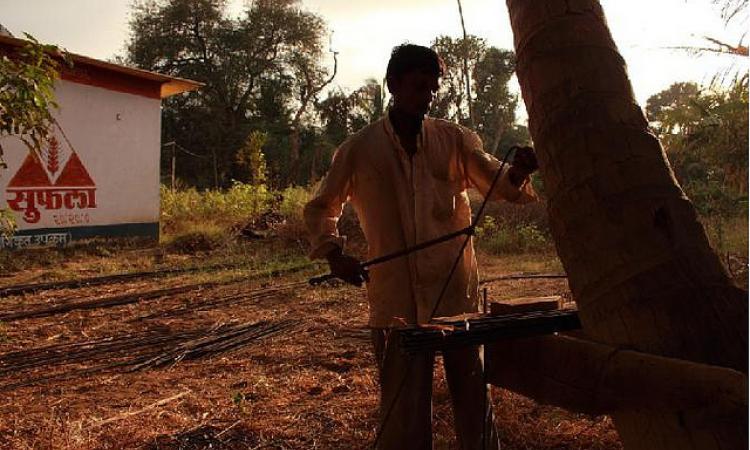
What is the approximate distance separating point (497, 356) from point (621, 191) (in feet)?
2.03

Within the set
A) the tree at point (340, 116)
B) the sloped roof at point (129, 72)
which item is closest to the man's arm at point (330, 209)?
the sloped roof at point (129, 72)

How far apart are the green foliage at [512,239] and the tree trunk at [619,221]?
1076 cm

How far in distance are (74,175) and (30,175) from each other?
83 centimetres

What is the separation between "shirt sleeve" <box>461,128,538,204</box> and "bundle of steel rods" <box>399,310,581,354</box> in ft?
2.29

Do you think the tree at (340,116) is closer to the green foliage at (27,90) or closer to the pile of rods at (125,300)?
the pile of rods at (125,300)

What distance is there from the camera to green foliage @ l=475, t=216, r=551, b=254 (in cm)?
1214

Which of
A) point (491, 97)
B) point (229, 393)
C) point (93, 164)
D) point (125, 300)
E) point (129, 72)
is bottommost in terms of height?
point (229, 393)

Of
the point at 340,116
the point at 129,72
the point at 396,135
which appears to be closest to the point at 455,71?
the point at 340,116

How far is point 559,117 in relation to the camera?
141 centimetres

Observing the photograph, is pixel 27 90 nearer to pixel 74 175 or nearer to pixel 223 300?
pixel 223 300

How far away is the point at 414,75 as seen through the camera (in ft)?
7.80

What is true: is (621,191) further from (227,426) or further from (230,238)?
(230,238)

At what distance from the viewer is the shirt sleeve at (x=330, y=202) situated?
2496 mm

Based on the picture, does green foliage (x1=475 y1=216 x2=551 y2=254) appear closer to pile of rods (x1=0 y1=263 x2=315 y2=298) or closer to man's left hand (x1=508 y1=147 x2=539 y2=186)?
pile of rods (x1=0 y1=263 x2=315 y2=298)
